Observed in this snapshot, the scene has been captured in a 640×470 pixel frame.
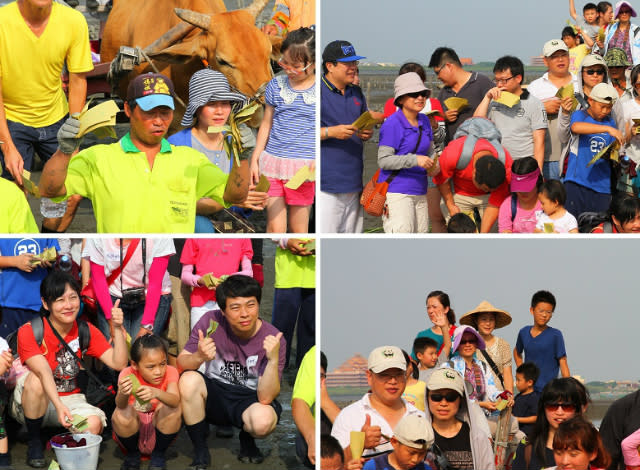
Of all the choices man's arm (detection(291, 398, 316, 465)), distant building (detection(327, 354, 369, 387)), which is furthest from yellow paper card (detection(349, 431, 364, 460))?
distant building (detection(327, 354, 369, 387))

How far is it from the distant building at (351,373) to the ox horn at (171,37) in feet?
11.6

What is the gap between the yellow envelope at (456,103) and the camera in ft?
29.7

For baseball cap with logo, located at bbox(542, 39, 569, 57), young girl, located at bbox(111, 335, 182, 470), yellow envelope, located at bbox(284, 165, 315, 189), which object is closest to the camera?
young girl, located at bbox(111, 335, 182, 470)

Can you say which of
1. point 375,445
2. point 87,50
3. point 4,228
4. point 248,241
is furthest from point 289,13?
point 375,445

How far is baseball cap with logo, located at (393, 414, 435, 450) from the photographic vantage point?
702 centimetres

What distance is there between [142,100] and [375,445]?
2.37 meters

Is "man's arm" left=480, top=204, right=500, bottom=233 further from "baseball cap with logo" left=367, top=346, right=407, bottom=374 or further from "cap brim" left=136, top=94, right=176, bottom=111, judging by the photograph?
"cap brim" left=136, top=94, right=176, bottom=111

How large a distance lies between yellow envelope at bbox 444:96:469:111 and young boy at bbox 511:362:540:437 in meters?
1.92

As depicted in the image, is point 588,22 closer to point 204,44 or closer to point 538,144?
point 204,44

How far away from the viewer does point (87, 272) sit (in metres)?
8.23

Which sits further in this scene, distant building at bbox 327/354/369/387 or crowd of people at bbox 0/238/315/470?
distant building at bbox 327/354/369/387

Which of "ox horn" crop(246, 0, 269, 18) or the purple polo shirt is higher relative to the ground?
"ox horn" crop(246, 0, 269, 18)

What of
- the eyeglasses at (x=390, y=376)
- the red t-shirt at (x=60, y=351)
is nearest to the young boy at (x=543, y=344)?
the eyeglasses at (x=390, y=376)

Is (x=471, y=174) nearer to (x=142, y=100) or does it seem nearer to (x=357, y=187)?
(x=357, y=187)
